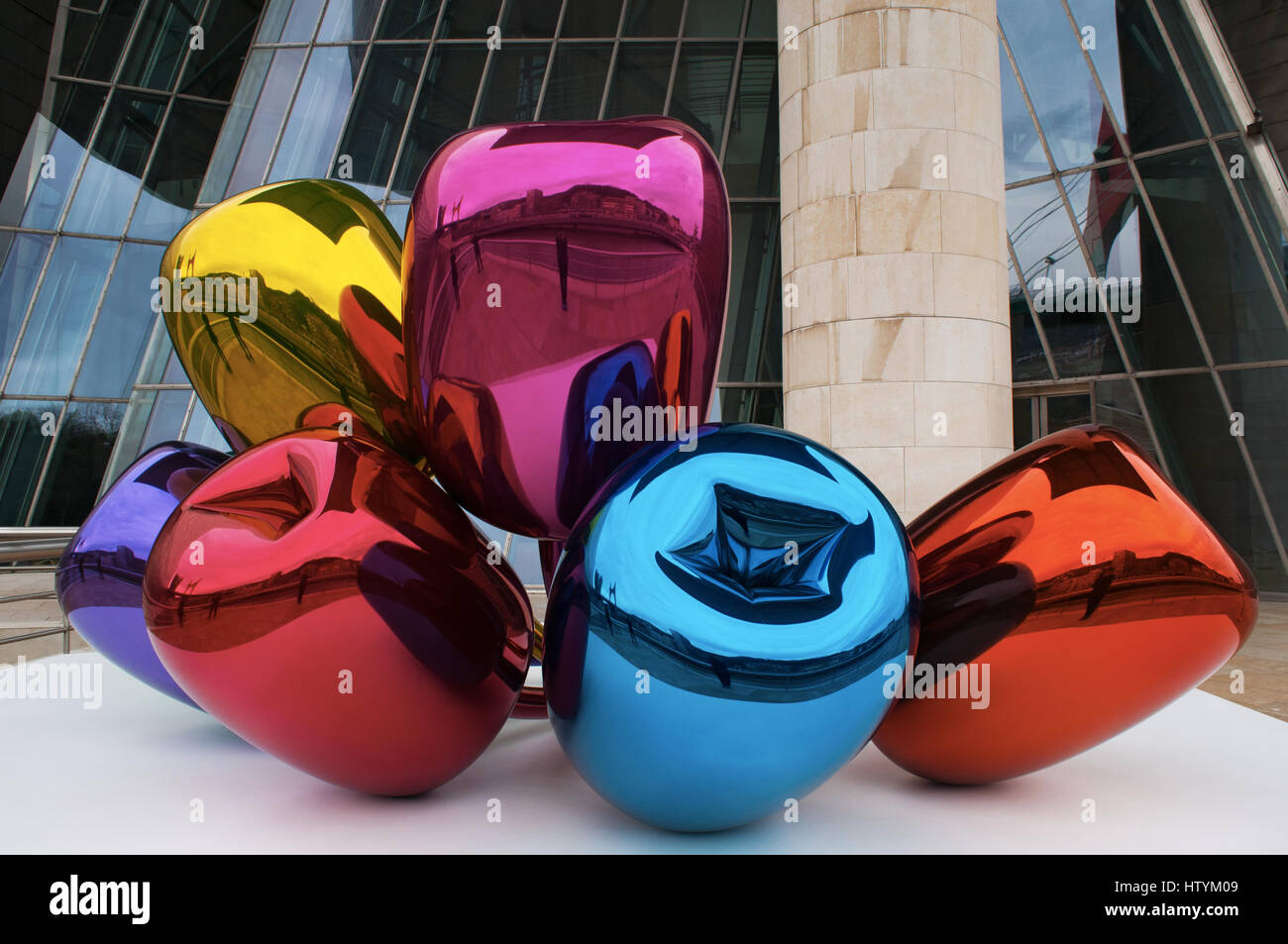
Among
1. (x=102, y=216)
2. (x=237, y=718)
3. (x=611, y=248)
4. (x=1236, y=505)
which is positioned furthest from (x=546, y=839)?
(x=102, y=216)

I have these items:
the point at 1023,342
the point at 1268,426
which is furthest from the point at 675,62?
the point at 1268,426

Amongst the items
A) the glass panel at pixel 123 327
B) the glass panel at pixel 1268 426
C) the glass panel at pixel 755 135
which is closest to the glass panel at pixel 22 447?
the glass panel at pixel 123 327

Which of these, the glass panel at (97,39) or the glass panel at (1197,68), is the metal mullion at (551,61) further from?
the glass panel at (97,39)

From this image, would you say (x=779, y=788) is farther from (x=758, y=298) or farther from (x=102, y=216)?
(x=102, y=216)

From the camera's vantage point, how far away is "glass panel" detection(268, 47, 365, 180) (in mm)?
14492

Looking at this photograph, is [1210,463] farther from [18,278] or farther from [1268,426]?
[18,278]

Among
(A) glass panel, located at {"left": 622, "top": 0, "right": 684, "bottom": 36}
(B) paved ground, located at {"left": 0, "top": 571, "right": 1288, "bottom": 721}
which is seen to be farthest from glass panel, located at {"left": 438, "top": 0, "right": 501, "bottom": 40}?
(B) paved ground, located at {"left": 0, "top": 571, "right": 1288, "bottom": 721}

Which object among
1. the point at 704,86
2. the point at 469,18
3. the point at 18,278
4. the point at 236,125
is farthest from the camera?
the point at 18,278

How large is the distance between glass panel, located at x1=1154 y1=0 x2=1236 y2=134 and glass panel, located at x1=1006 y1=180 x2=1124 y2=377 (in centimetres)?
226

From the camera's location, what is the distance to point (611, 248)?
6.49ft

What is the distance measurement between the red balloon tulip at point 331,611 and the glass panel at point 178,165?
18.3m

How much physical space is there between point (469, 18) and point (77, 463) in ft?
33.3

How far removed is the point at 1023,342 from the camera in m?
13.8
